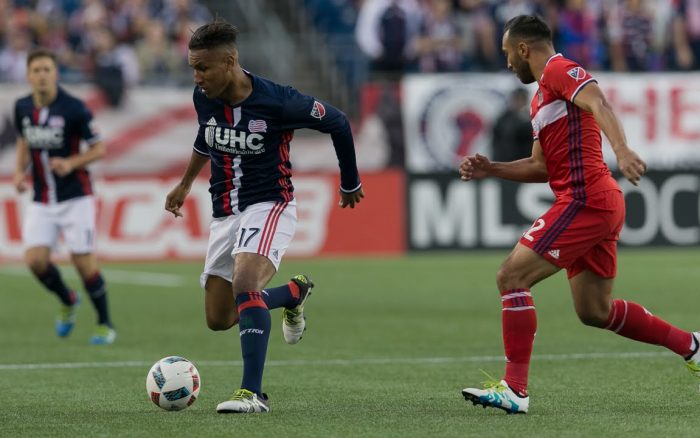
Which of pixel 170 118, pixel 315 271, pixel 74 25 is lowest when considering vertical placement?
→ pixel 315 271

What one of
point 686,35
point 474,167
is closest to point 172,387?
point 474,167

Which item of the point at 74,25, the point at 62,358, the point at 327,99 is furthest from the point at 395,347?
the point at 74,25

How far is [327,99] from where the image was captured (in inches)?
879

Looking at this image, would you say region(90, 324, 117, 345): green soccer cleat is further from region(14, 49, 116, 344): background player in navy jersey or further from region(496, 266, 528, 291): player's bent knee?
region(496, 266, 528, 291): player's bent knee

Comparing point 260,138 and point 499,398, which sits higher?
point 260,138

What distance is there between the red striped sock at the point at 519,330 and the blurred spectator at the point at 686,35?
15559 millimetres

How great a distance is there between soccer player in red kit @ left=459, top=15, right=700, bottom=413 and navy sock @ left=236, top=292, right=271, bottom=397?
112 centimetres

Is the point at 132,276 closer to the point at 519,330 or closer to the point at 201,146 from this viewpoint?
the point at 201,146

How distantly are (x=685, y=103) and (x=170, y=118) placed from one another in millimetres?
7990

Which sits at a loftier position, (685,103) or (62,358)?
(685,103)

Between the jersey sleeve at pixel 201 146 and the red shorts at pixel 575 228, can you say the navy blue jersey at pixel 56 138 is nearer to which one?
the jersey sleeve at pixel 201 146

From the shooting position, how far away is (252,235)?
7.85m

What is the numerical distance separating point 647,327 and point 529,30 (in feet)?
6.03

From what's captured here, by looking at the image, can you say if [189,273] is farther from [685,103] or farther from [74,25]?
[685,103]
